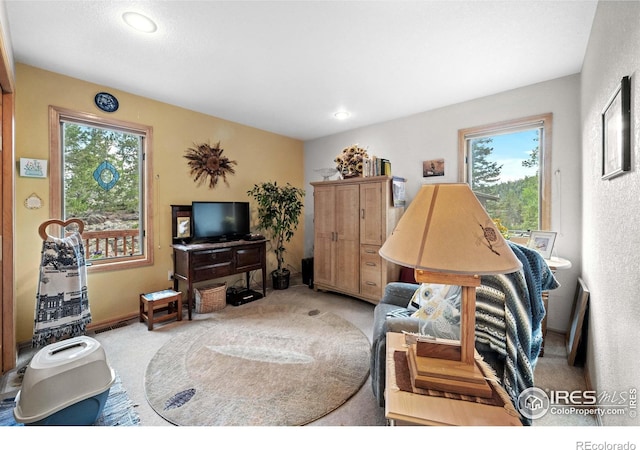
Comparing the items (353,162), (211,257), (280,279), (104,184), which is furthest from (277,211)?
(104,184)

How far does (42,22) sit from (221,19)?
124 centimetres

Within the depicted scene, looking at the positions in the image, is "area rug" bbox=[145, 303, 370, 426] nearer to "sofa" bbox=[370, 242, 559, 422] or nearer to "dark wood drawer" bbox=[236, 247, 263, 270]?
"dark wood drawer" bbox=[236, 247, 263, 270]

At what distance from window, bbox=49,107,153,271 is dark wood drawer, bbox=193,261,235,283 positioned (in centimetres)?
63

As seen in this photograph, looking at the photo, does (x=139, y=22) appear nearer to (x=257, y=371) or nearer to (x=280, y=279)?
(x=257, y=371)

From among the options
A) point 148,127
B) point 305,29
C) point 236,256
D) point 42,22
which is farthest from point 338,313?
point 42,22

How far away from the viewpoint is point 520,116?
2.74 meters

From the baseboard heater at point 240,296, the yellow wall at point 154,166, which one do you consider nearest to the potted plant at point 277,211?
the yellow wall at point 154,166

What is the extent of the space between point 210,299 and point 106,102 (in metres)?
2.39

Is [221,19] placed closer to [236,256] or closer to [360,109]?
[360,109]

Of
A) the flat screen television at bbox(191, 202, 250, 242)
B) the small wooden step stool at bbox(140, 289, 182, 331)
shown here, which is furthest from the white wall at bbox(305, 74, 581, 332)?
the small wooden step stool at bbox(140, 289, 182, 331)

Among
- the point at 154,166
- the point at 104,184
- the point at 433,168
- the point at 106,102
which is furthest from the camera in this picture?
the point at 433,168

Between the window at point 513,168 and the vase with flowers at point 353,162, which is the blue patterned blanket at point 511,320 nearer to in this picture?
the window at point 513,168

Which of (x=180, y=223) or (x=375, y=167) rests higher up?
(x=375, y=167)
